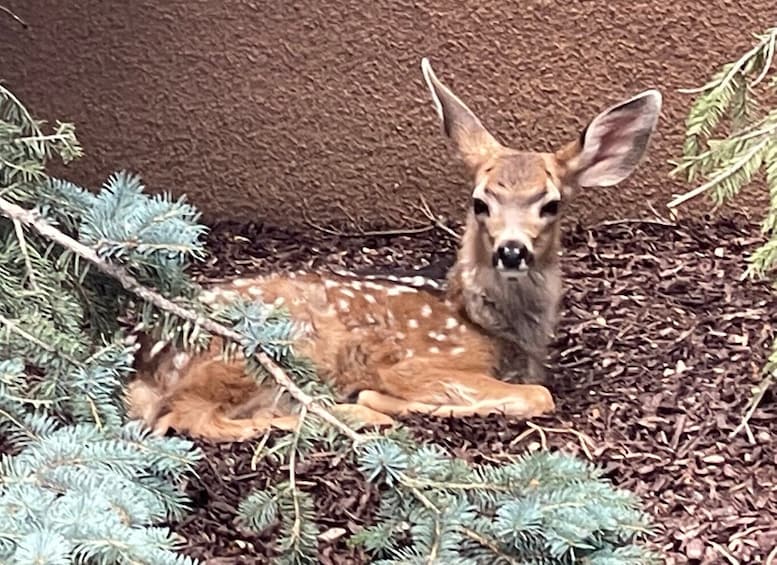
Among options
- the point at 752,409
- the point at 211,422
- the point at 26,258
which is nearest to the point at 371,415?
the point at 211,422

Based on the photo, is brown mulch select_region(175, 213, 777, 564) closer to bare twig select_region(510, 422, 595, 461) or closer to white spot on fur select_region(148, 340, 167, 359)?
bare twig select_region(510, 422, 595, 461)

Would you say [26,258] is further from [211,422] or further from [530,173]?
[530,173]

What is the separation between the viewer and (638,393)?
4.19 meters

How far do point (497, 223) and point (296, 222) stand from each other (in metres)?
1.66

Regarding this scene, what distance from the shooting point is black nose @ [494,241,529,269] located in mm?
4223

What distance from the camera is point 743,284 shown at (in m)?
4.94

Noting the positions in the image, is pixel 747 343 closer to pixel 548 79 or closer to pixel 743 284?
pixel 743 284

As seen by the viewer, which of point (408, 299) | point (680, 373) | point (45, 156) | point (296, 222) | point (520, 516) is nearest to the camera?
point (520, 516)

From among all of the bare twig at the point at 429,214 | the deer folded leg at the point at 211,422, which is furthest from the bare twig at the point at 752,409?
the bare twig at the point at 429,214

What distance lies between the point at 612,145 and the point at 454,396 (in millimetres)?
877

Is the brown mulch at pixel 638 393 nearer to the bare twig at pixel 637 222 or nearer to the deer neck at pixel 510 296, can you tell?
the bare twig at pixel 637 222

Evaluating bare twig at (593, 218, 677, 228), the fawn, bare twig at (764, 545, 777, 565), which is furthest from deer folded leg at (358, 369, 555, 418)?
bare twig at (593, 218, 677, 228)

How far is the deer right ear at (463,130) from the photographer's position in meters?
4.61

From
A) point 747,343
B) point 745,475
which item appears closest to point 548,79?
point 747,343
